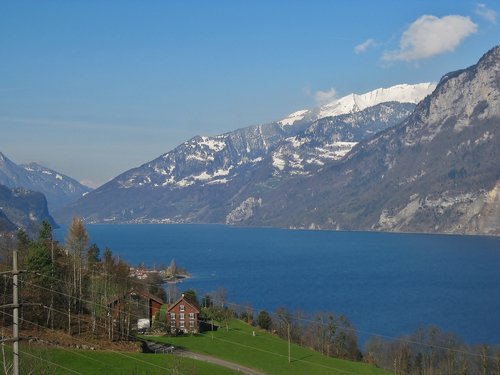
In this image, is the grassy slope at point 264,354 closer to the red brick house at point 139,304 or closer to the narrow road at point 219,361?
the narrow road at point 219,361

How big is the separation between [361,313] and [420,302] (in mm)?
18307

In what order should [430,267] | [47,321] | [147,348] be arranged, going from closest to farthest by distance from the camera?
[47,321]
[147,348]
[430,267]

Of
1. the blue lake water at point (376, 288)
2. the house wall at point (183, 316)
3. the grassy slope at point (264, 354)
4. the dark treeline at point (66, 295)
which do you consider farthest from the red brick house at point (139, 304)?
the blue lake water at point (376, 288)

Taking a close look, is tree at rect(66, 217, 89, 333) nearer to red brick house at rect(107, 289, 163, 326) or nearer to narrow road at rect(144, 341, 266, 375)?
red brick house at rect(107, 289, 163, 326)

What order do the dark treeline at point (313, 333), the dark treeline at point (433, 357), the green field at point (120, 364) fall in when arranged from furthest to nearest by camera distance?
the dark treeline at point (313, 333)
the dark treeline at point (433, 357)
the green field at point (120, 364)

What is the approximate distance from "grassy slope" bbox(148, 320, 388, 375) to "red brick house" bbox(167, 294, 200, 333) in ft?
6.84

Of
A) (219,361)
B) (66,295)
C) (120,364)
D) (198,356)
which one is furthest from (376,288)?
(120,364)

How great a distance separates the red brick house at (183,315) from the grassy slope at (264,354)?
6.84 feet

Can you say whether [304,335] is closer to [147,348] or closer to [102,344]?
[147,348]

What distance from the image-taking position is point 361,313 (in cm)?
10862

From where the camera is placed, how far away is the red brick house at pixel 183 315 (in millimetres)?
66438

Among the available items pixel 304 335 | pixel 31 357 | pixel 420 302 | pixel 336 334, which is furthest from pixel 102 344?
pixel 420 302

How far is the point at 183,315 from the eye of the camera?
68.0 metres

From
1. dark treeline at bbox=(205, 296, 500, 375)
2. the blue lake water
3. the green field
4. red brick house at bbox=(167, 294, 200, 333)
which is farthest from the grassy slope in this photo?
the blue lake water
